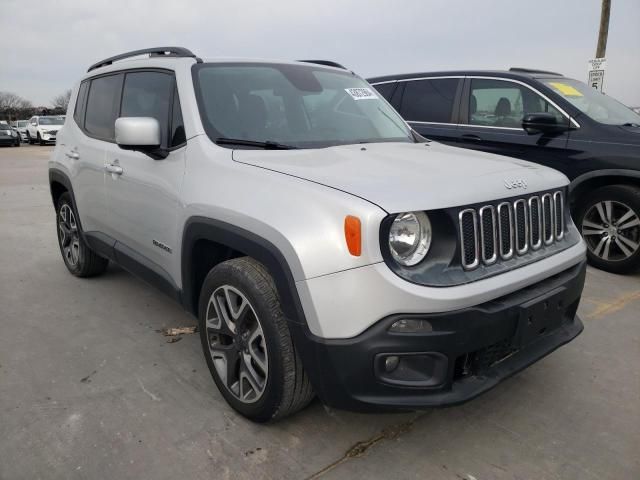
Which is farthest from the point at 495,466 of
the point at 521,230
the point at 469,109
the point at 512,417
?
the point at 469,109

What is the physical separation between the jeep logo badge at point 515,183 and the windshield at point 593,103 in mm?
3116

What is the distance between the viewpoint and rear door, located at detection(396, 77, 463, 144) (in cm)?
570

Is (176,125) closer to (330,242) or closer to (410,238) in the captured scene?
(330,242)

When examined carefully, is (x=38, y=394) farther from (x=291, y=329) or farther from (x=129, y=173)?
(x=291, y=329)

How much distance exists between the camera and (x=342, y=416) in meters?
2.64

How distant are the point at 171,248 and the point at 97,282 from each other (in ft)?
6.78

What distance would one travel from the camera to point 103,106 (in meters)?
4.02

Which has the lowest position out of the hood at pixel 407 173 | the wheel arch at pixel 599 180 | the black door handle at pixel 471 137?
the wheel arch at pixel 599 180

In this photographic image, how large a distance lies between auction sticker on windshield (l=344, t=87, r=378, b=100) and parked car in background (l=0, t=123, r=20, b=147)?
30.0 m

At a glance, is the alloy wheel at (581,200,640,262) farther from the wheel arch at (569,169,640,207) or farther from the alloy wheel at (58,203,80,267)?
the alloy wheel at (58,203,80,267)

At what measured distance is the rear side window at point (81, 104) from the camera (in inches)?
→ 172

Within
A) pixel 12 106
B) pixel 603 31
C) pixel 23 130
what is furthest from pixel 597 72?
pixel 12 106

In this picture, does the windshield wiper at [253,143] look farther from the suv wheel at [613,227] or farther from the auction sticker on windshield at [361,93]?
the suv wheel at [613,227]

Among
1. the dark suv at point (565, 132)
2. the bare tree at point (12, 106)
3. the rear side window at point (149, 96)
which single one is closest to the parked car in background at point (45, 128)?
the dark suv at point (565, 132)
